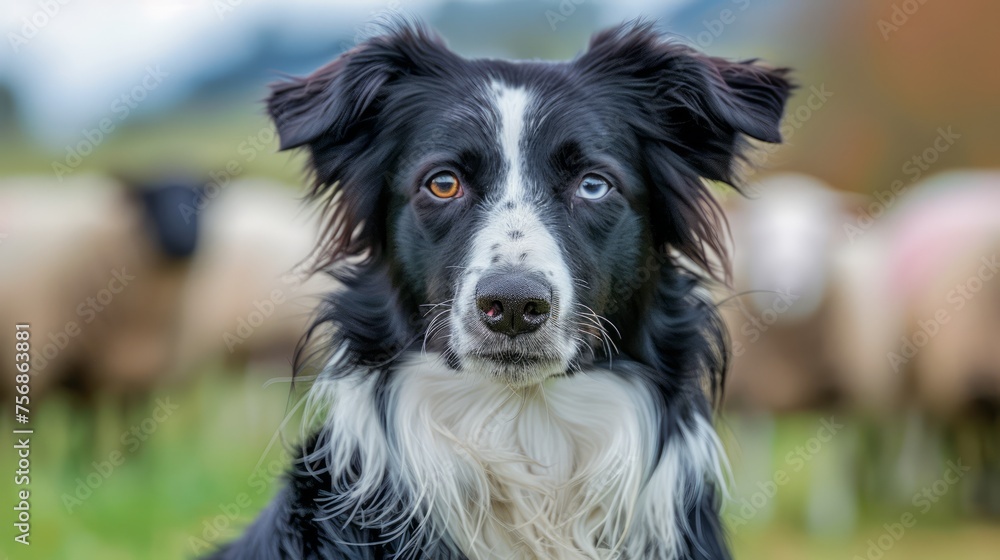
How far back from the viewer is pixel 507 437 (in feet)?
10.8

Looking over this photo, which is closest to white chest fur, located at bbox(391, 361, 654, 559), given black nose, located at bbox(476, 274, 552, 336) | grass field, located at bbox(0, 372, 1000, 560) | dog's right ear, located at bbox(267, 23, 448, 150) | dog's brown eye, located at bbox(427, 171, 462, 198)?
black nose, located at bbox(476, 274, 552, 336)

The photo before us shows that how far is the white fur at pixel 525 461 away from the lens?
3.23 metres

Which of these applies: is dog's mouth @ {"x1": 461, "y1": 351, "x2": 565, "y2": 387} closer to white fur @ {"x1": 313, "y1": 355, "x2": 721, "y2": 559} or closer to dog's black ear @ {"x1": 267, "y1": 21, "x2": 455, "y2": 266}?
white fur @ {"x1": 313, "y1": 355, "x2": 721, "y2": 559}

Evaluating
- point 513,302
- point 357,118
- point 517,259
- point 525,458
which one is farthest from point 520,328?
point 357,118

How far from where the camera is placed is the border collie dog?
3.16 meters

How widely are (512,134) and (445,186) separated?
12.2 inches

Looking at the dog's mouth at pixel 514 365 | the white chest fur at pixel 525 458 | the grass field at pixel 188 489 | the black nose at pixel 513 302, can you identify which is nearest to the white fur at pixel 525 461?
the white chest fur at pixel 525 458

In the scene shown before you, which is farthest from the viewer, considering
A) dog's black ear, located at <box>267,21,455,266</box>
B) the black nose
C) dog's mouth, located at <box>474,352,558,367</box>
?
dog's black ear, located at <box>267,21,455,266</box>

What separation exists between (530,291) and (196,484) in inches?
201

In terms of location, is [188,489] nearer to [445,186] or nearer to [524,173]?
[445,186]

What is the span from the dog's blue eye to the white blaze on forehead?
231 millimetres

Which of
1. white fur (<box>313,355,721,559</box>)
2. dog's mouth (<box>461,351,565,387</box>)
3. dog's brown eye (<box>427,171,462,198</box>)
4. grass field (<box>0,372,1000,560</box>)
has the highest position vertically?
dog's brown eye (<box>427,171,462,198</box>)

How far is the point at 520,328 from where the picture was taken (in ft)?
9.62

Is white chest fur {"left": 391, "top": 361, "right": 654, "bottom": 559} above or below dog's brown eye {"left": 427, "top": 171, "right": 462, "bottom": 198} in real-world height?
below
